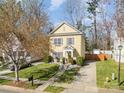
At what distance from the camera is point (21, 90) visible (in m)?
21.5

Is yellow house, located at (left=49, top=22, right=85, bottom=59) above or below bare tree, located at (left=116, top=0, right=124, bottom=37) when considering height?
below

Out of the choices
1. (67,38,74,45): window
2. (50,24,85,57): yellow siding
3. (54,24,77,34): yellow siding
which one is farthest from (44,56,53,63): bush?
(54,24,77,34): yellow siding

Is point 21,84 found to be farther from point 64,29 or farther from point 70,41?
point 64,29

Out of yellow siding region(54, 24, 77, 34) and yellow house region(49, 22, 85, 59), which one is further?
yellow siding region(54, 24, 77, 34)

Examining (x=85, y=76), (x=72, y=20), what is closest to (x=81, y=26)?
(x=72, y=20)

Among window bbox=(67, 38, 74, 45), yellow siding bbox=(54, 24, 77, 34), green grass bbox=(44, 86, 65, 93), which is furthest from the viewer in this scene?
yellow siding bbox=(54, 24, 77, 34)

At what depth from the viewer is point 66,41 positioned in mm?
40688

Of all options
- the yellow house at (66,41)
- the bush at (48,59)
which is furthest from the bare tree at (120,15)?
the bush at (48,59)

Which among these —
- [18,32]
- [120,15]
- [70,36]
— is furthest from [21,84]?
[70,36]

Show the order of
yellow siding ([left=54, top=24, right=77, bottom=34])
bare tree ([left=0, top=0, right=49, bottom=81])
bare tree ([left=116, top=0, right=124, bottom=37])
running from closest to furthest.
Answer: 1. bare tree ([left=116, top=0, right=124, bottom=37])
2. bare tree ([left=0, top=0, right=49, bottom=81])
3. yellow siding ([left=54, top=24, right=77, bottom=34])

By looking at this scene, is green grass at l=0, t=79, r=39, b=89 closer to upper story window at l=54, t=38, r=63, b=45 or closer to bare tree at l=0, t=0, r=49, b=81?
bare tree at l=0, t=0, r=49, b=81

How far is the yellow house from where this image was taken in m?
39.9

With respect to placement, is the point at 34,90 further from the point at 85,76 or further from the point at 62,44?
the point at 62,44

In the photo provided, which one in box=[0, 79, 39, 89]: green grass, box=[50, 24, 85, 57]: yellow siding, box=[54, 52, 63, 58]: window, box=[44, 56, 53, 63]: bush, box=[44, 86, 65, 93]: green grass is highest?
box=[50, 24, 85, 57]: yellow siding
